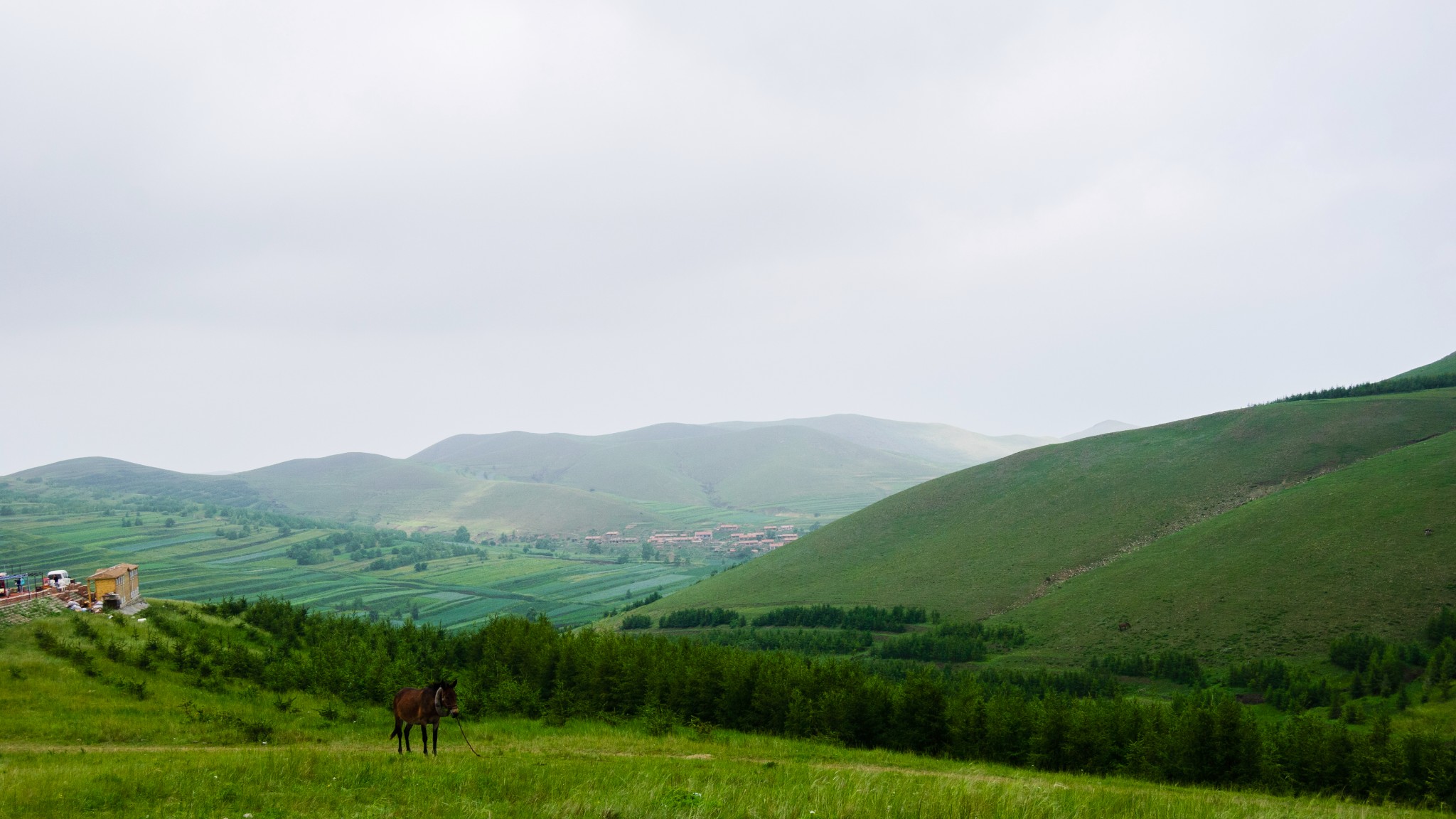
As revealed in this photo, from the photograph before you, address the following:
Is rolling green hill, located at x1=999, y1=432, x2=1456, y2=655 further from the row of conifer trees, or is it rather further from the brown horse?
the brown horse

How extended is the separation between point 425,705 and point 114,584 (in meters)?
43.8

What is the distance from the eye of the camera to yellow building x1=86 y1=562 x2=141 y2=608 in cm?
4641

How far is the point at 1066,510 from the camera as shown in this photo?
12631 centimetres

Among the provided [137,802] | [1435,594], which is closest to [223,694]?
[137,802]

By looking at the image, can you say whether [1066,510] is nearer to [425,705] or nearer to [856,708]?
[856,708]

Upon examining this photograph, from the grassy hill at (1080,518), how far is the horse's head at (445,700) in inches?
3286

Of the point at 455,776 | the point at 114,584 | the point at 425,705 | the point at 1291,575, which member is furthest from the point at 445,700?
the point at 1291,575

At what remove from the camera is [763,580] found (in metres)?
140

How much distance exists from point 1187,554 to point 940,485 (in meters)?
65.9

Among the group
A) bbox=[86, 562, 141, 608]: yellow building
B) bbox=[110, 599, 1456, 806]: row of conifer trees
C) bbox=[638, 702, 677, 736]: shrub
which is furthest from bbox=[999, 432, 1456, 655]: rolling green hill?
Answer: bbox=[86, 562, 141, 608]: yellow building

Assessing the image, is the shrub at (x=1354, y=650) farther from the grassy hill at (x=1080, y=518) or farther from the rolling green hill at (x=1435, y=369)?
the rolling green hill at (x=1435, y=369)

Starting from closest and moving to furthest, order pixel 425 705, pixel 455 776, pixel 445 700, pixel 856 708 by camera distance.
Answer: pixel 455 776 → pixel 445 700 → pixel 425 705 → pixel 856 708

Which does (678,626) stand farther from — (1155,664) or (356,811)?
(356,811)

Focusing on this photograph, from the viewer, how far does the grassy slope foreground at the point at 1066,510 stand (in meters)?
A: 110
